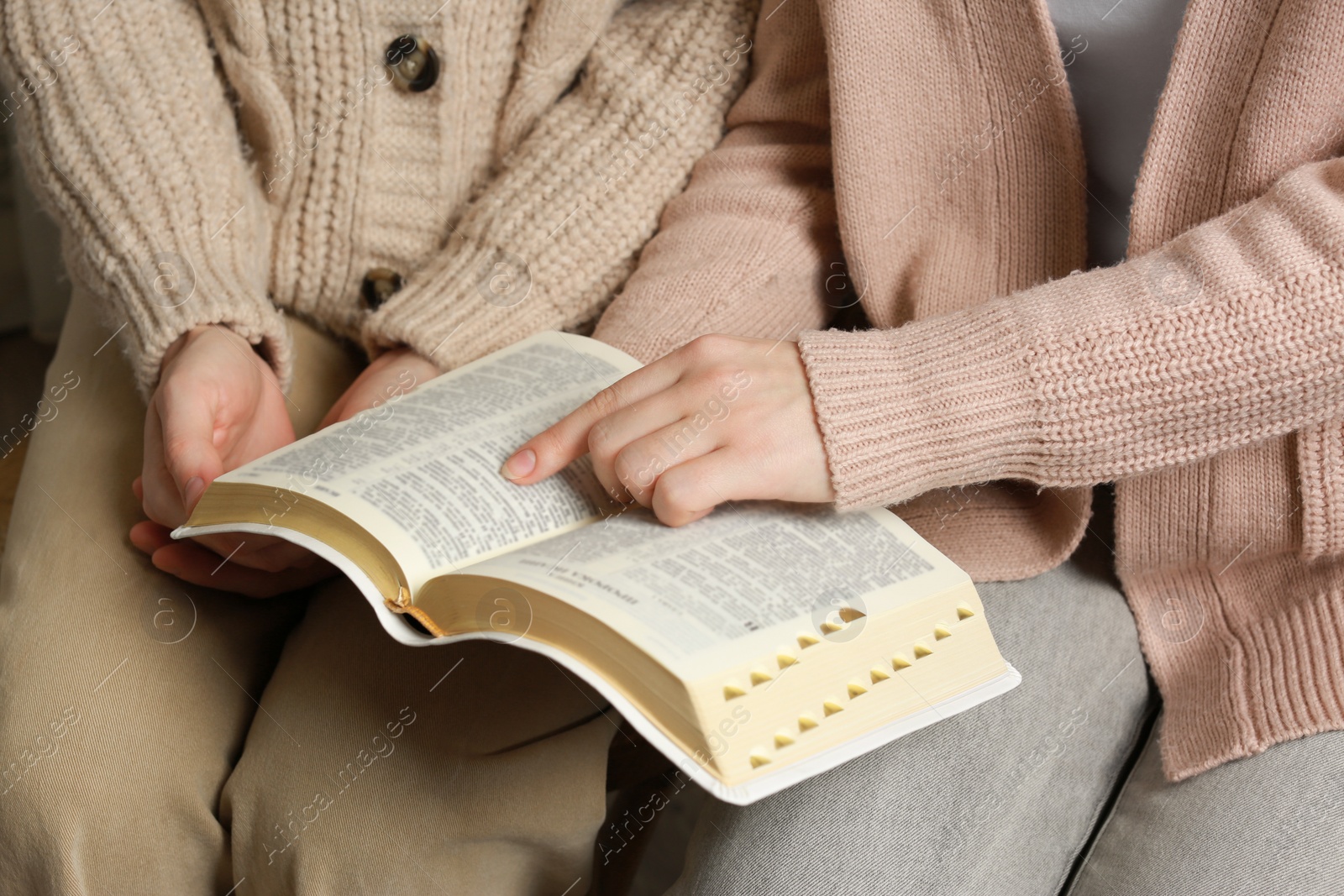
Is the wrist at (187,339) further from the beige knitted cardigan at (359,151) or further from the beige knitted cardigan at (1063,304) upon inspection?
the beige knitted cardigan at (1063,304)

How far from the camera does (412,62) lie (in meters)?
0.74

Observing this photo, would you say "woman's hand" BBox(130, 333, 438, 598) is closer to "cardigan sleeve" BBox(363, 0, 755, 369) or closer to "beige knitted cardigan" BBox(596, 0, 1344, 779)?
"cardigan sleeve" BBox(363, 0, 755, 369)

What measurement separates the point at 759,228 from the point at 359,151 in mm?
315

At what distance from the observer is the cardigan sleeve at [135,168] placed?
70cm

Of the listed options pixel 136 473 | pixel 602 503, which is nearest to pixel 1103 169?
pixel 602 503

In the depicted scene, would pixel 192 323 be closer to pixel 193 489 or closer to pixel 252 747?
pixel 193 489

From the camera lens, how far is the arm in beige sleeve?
20.5 inches

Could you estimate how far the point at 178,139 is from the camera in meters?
0.72

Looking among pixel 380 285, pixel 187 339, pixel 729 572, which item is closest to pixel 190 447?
pixel 187 339

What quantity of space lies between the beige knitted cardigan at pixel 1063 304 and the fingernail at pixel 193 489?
0.29 meters

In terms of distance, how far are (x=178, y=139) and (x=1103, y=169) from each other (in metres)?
0.67

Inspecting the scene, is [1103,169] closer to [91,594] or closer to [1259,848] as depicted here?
[1259,848]

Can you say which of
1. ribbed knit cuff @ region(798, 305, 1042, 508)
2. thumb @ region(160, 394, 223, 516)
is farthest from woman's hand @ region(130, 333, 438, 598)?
A: ribbed knit cuff @ region(798, 305, 1042, 508)

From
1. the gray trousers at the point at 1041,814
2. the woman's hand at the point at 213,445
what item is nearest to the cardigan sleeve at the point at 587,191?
the woman's hand at the point at 213,445
